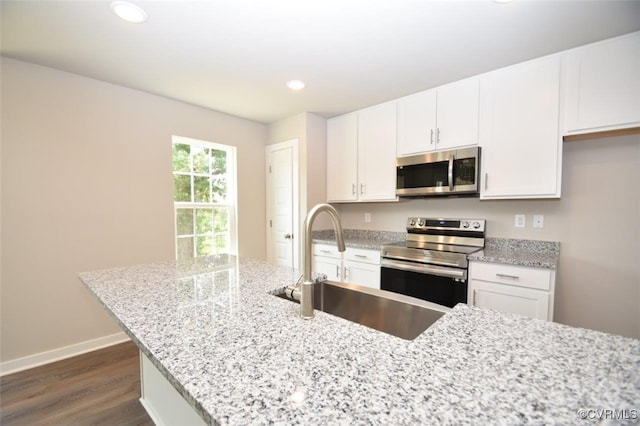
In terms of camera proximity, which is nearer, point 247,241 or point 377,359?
point 377,359

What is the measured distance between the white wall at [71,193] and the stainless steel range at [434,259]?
2.25m

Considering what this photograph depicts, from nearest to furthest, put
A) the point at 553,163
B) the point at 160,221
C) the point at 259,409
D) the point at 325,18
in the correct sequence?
the point at 259,409
the point at 325,18
the point at 553,163
the point at 160,221

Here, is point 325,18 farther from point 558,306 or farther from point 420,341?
point 558,306

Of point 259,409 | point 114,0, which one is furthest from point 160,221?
point 259,409

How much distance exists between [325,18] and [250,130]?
2075 millimetres

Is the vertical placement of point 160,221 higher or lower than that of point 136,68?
lower

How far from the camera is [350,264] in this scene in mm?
2916

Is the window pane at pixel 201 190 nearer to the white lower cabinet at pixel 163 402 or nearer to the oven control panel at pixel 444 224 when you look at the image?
the white lower cabinet at pixel 163 402

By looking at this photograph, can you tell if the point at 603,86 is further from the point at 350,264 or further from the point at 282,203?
the point at 282,203

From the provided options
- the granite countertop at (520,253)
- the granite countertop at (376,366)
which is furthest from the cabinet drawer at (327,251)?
the granite countertop at (376,366)

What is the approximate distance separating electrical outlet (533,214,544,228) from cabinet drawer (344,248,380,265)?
52.2 inches

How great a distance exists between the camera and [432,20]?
64.9 inches

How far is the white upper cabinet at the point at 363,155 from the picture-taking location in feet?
9.52

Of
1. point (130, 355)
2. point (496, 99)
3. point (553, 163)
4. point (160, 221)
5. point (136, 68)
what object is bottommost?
point (130, 355)
